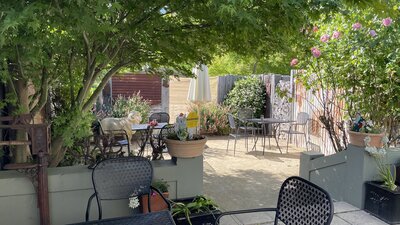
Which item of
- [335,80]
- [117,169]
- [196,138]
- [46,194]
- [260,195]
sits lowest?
[260,195]

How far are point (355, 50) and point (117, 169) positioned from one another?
2895 millimetres

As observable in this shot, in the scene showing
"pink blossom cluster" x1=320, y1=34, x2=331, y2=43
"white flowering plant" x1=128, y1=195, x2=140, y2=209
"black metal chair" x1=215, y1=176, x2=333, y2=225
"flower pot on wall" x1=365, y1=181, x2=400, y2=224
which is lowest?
"flower pot on wall" x1=365, y1=181, x2=400, y2=224

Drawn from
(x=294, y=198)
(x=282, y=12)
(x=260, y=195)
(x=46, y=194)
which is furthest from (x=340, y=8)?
(x=260, y=195)

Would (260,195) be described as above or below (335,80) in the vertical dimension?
below

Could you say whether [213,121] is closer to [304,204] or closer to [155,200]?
[155,200]

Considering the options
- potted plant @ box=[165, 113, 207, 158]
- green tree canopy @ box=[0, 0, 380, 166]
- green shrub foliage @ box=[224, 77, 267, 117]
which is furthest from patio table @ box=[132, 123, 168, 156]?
green shrub foliage @ box=[224, 77, 267, 117]

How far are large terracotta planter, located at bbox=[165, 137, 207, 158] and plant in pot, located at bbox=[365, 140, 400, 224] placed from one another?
5.13 feet

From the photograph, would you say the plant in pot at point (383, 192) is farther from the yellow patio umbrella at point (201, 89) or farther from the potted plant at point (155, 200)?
the yellow patio umbrella at point (201, 89)

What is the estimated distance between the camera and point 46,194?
226 cm

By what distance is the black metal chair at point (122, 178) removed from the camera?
232 cm

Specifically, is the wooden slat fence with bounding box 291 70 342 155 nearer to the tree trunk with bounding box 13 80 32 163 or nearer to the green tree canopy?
the green tree canopy

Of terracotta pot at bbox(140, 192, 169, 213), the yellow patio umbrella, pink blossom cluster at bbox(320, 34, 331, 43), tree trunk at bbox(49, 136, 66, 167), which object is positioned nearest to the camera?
terracotta pot at bbox(140, 192, 169, 213)

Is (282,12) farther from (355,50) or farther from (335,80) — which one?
Answer: (335,80)

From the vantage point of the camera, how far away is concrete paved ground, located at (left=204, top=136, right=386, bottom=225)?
9.51 feet
